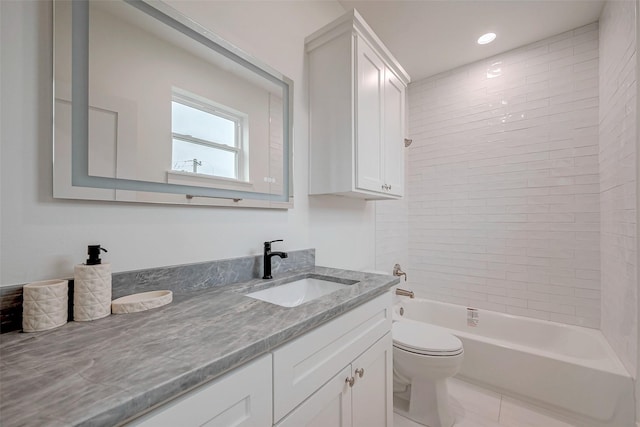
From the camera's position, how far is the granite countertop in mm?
385

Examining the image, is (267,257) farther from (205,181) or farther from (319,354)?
(319,354)

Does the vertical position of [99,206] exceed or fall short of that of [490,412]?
it exceeds it

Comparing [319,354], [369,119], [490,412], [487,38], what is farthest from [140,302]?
[487,38]

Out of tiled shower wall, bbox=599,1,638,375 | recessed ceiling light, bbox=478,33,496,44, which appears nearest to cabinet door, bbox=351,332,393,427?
tiled shower wall, bbox=599,1,638,375

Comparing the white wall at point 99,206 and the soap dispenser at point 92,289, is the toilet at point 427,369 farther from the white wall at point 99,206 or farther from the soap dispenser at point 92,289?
the soap dispenser at point 92,289

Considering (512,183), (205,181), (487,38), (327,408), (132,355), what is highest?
(487,38)

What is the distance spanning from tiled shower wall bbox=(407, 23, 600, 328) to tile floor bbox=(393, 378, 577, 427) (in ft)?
2.47

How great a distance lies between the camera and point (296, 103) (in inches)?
61.1

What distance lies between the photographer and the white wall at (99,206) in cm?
68

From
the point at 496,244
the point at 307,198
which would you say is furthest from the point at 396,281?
the point at 496,244

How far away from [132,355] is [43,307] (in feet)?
1.08

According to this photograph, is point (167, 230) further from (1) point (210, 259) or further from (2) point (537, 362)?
(2) point (537, 362)

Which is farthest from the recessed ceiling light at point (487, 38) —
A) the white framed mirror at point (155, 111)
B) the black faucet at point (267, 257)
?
the black faucet at point (267, 257)

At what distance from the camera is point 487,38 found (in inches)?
84.9
